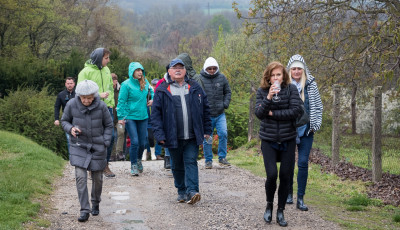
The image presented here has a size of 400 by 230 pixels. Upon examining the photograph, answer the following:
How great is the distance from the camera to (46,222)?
6.17 metres

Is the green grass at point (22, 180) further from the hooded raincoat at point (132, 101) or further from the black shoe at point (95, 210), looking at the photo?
the hooded raincoat at point (132, 101)

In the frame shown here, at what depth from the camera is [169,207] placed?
7.30 m

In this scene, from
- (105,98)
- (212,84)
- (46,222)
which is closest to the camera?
(46,222)

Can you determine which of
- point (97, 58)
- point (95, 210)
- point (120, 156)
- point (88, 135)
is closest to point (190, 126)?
point (88, 135)

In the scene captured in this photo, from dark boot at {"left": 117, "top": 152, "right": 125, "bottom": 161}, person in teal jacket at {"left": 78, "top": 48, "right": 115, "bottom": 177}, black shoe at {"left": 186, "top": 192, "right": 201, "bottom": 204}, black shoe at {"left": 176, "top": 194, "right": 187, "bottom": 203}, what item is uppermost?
person in teal jacket at {"left": 78, "top": 48, "right": 115, "bottom": 177}

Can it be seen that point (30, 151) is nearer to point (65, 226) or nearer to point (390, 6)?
Answer: point (65, 226)

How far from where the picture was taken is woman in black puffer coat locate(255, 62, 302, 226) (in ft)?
20.1

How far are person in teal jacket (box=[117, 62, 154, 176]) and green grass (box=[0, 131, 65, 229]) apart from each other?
170cm

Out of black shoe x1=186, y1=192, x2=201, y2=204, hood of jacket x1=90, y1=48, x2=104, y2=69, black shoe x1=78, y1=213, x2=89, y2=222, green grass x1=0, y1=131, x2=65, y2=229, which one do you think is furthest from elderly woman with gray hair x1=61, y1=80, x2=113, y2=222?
hood of jacket x1=90, y1=48, x2=104, y2=69

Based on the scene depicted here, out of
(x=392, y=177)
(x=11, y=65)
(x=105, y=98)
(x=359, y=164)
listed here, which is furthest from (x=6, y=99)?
(x=392, y=177)

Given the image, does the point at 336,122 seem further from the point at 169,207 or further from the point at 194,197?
the point at 169,207

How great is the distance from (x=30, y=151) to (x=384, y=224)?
842cm

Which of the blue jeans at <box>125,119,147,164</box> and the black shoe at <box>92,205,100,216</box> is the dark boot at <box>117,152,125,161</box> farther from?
the black shoe at <box>92,205,100,216</box>

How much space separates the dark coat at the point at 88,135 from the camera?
649cm
